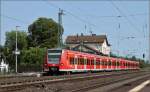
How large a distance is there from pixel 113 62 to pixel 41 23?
5544 centimetres

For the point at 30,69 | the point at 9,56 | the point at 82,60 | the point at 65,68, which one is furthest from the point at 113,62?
the point at 9,56

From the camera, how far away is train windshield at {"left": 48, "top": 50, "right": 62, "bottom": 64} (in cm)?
4788

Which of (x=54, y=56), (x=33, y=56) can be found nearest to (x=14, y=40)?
(x=33, y=56)

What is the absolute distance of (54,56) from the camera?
48.3 meters

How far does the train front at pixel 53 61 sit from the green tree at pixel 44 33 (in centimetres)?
7823

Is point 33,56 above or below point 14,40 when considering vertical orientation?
below

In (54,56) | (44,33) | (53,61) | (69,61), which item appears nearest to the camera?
(53,61)

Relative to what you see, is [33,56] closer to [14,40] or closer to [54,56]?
[14,40]

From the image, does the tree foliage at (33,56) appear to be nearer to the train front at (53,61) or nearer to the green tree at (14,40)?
the green tree at (14,40)

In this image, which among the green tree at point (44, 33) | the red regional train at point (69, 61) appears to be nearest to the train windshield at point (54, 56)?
the red regional train at point (69, 61)

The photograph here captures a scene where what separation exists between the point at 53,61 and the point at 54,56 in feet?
1.93

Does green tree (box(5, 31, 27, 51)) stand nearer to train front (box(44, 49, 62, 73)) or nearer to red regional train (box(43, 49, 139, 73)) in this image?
red regional train (box(43, 49, 139, 73))

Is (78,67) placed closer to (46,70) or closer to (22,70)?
(46,70)

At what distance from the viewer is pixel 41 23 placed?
130250mm
